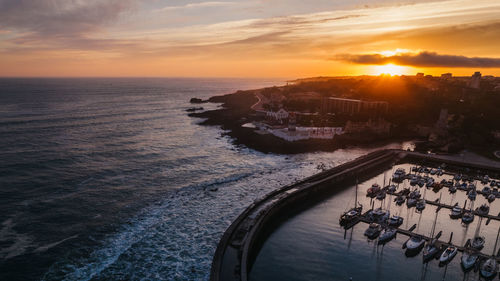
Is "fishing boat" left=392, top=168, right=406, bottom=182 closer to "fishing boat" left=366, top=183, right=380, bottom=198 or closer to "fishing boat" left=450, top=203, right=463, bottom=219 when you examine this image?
"fishing boat" left=366, top=183, right=380, bottom=198

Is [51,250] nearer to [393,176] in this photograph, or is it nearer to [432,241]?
[432,241]

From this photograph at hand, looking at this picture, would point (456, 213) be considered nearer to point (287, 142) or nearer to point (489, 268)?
point (489, 268)

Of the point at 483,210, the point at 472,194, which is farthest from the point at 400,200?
the point at 472,194

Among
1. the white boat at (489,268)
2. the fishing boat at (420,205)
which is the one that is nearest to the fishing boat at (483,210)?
the fishing boat at (420,205)

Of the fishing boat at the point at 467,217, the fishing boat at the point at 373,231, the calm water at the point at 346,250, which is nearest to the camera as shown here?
the calm water at the point at 346,250

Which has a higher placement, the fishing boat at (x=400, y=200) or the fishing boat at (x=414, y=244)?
the fishing boat at (x=400, y=200)

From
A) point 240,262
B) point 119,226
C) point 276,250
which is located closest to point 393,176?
point 276,250

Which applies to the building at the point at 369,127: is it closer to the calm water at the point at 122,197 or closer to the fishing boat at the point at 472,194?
the calm water at the point at 122,197
